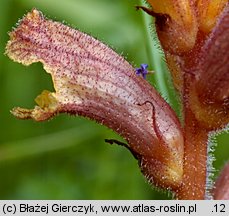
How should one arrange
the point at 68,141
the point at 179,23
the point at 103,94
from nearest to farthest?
the point at 179,23 < the point at 103,94 < the point at 68,141

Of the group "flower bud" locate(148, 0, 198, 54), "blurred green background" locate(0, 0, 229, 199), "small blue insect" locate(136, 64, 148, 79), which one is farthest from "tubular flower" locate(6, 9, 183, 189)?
"blurred green background" locate(0, 0, 229, 199)

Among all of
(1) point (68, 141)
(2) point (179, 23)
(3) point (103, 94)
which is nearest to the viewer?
(2) point (179, 23)

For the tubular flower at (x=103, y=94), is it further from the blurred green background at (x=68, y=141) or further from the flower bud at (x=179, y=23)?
the blurred green background at (x=68, y=141)

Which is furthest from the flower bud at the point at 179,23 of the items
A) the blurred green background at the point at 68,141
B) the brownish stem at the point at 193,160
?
the blurred green background at the point at 68,141

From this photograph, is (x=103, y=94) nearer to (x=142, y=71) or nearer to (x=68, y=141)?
(x=142, y=71)

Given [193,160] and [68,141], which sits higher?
[68,141]

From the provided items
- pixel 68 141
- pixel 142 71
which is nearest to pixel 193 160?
pixel 142 71
